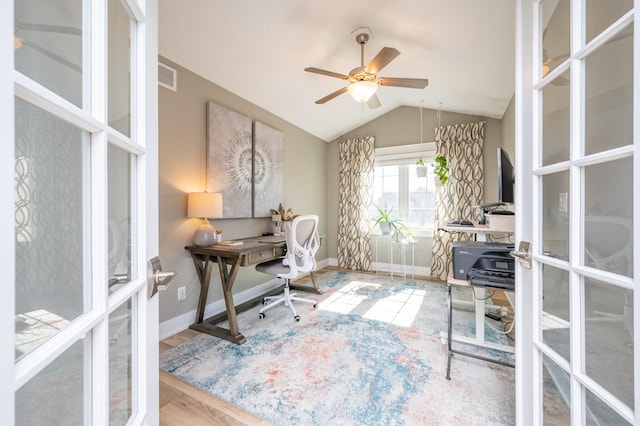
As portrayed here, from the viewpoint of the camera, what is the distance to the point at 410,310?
9.21ft

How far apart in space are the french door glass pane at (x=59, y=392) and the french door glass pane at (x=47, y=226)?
5 cm

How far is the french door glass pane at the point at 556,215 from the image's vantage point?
767 millimetres

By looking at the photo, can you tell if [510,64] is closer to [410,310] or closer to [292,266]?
[410,310]

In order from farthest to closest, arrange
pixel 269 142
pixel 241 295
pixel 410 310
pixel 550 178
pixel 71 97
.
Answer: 1. pixel 269 142
2. pixel 241 295
3. pixel 410 310
4. pixel 550 178
5. pixel 71 97

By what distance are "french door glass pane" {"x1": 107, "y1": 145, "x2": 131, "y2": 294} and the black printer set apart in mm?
1739

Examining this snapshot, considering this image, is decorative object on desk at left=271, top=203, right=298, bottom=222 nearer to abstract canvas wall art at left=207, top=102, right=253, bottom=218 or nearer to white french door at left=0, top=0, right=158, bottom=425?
abstract canvas wall art at left=207, top=102, right=253, bottom=218

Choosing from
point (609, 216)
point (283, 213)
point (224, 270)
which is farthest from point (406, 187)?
point (609, 216)

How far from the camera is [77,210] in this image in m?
0.46

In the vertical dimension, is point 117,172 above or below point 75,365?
above

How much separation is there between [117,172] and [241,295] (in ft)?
8.90

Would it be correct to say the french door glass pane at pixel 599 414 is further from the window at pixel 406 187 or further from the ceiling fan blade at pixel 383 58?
the window at pixel 406 187

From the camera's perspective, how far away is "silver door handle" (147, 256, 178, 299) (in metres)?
0.70

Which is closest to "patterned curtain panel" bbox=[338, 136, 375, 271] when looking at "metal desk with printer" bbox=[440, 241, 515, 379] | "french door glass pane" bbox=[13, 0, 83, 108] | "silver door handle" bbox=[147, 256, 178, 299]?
"metal desk with printer" bbox=[440, 241, 515, 379]

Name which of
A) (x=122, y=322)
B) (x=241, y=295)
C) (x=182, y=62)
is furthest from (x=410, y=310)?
(x=182, y=62)
